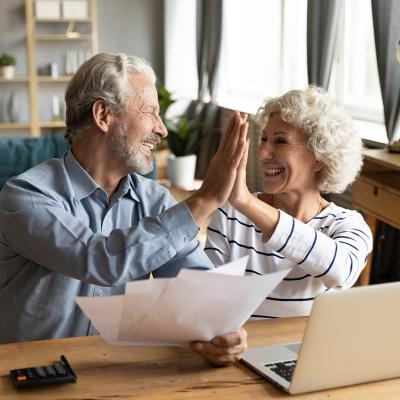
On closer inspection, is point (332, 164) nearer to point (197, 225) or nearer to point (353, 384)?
point (197, 225)

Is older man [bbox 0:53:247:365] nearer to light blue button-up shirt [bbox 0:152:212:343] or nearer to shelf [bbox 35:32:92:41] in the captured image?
light blue button-up shirt [bbox 0:152:212:343]

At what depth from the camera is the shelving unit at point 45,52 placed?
750cm

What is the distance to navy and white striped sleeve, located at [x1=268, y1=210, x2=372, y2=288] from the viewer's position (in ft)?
6.29

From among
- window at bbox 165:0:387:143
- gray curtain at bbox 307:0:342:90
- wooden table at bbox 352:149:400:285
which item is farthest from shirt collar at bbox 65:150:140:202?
gray curtain at bbox 307:0:342:90

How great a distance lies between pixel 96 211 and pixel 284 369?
0.67 metres

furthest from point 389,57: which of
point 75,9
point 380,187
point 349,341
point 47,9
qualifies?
point 47,9

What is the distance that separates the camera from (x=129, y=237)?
161 centimetres

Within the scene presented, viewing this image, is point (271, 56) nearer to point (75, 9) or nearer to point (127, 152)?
point (75, 9)

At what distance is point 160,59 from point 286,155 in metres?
6.19

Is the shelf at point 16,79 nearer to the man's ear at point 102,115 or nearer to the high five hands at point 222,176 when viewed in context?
the man's ear at point 102,115

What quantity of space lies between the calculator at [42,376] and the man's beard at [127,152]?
576 mm

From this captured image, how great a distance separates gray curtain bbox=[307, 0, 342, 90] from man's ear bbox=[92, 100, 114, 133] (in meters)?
2.99

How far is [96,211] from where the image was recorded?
1932 mm

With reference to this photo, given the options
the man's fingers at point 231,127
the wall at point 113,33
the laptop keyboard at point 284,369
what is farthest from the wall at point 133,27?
the laptop keyboard at point 284,369
